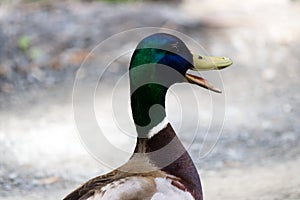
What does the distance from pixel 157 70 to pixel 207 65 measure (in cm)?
24

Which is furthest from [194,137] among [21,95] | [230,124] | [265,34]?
[265,34]

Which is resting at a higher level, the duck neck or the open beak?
the open beak

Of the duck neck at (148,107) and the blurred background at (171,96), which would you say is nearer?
Result: the duck neck at (148,107)

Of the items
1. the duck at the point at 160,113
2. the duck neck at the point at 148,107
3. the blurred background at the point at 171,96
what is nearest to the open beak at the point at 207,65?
the duck at the point at 160,113

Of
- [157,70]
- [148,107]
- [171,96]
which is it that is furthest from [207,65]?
[171,96]

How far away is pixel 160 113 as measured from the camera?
3902mm

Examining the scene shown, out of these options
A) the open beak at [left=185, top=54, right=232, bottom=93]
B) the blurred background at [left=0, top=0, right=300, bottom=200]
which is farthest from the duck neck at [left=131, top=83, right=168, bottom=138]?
the blurred background at [left=0, top=0, right=300, bottom=200]

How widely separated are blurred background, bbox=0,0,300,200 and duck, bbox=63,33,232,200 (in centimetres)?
137

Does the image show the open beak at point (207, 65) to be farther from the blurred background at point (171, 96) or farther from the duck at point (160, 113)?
the blurred background at point (171, 96)

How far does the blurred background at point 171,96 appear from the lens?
561 centimetres

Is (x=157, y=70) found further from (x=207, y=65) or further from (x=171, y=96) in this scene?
(x=171, y=96)

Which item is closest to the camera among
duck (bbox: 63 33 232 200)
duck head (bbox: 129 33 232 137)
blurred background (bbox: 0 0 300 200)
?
duck (bbox: 63 33 232 200)

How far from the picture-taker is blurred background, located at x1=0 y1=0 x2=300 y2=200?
18.4ft

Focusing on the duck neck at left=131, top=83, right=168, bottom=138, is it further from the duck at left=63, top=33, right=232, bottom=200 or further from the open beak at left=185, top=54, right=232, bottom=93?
the open beak at left=185, top=54, right=232, bottom=93
